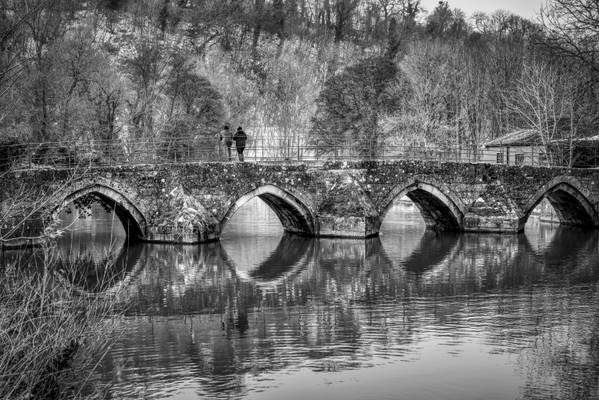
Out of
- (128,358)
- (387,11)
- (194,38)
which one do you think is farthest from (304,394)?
(387,11)

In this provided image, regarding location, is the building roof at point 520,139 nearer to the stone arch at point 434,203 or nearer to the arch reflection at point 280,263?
the stone arch at point 434,203

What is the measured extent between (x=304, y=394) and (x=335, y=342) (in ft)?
8.96

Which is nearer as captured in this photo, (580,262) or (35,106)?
(580,262)

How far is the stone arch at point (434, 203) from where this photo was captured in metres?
29.9

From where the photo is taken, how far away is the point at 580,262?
2317 centimetres

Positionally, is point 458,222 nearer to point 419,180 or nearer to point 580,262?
point 419,180

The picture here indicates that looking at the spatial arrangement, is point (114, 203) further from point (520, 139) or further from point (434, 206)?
point (520, 139)

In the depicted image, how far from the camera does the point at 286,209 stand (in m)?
30.4

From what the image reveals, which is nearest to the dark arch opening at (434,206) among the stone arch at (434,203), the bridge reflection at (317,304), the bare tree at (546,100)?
the stone arch at (434,203)

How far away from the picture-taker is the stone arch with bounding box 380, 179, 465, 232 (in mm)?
29938

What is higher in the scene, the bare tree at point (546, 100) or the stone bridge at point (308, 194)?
the bare tree at point (546, 100)

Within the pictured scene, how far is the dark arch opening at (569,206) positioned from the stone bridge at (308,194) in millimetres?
72

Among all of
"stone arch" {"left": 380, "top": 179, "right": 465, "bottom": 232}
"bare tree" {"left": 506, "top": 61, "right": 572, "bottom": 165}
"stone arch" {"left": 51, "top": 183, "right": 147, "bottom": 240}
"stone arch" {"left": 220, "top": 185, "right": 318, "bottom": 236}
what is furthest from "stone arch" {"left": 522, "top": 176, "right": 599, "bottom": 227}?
"stone arch" {"left": 51, "top": 183, "right": 147, "bottom": 240}

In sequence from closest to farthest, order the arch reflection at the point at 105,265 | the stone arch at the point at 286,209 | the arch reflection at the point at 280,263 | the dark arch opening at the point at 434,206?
the arch reflection at the point at 105,265 → the arch reflection at the point at 280,263 → the stone arch at the point at 286,209 → the dark arch opening at the point at 434,206
